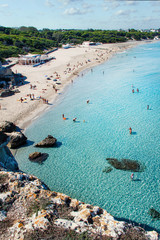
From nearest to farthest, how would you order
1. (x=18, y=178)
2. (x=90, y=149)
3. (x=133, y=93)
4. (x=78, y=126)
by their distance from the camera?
(x=18, y=178)
(x=90, y=149)
(x=78, y=126)
(x=133, y=93)

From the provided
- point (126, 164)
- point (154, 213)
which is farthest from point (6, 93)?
point (154, 213)

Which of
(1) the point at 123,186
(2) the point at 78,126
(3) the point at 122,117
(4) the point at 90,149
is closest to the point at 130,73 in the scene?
(3) the point at 122,117

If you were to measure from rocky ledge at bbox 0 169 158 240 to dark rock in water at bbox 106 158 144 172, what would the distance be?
32.3ft

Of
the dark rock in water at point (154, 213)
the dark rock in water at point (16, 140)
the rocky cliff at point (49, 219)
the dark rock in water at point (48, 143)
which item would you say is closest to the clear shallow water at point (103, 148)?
the dark rock in water at point (154, 213)

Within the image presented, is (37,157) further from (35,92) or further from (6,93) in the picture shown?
(35,92)

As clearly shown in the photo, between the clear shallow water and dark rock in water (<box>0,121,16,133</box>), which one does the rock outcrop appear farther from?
dark rock in water (<box>0,121,16,133</box>)

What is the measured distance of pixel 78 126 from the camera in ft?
91.8

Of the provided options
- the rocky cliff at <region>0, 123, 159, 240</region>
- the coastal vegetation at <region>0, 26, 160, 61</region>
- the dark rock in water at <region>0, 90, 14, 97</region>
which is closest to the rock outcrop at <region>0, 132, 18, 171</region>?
the rocky cliff at <region>0, 123, 159, 240</region>

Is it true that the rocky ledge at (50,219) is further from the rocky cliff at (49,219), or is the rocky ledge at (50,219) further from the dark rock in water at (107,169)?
the dark rock in water at (107,169)

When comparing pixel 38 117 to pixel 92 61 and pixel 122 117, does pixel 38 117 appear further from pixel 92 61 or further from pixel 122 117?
pixel 92 61

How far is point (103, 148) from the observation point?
74.0ft

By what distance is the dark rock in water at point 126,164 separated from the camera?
61.9ft

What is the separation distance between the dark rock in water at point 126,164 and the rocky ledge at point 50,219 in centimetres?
984

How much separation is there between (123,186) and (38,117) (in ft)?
61.8
